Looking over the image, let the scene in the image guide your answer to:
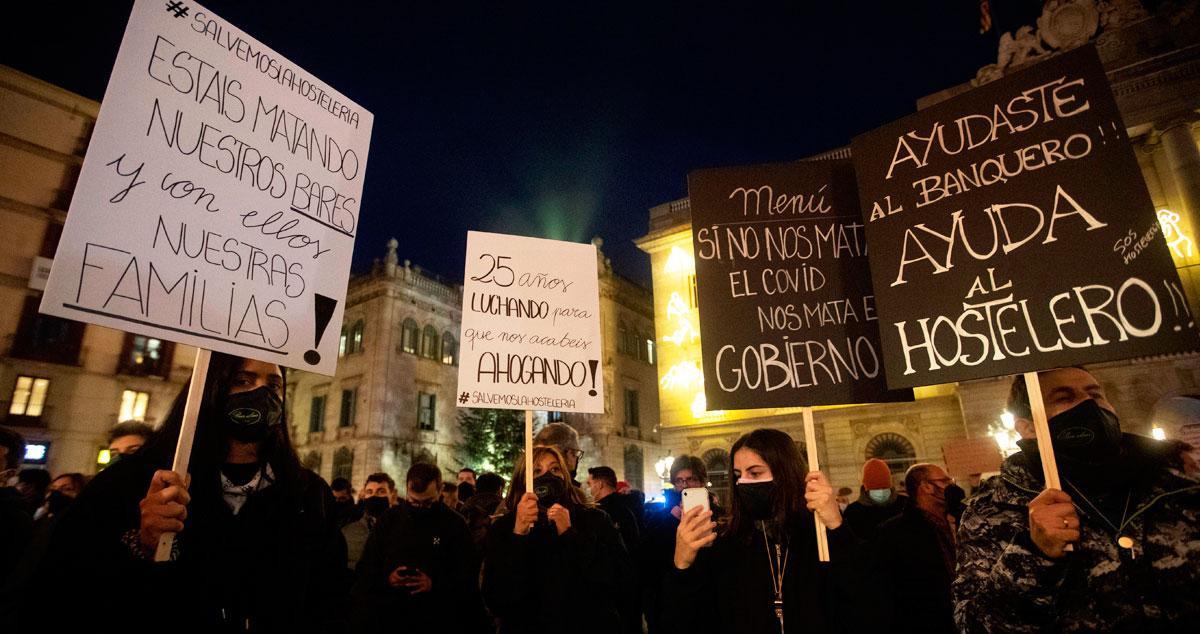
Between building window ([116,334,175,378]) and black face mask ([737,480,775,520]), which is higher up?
building window ([116,334,175,378])

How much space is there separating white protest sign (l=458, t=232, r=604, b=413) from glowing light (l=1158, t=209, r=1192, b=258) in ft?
69.4

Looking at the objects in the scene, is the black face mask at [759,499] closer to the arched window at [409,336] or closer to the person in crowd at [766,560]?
the person in crowd at [766,560]

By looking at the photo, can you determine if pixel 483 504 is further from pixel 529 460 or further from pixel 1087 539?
pixel 1087 539

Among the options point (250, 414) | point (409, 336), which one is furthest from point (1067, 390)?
point (409, 336)

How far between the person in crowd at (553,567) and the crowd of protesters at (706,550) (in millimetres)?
14

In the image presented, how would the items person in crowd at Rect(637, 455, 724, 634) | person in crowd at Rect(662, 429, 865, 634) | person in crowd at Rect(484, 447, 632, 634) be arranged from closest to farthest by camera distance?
person in crowd at Rect(662, 429, 865, 634) → person in crowd at Rect(484, 447, 632, 634) → person in crowd at Rect(637, 455, 724, 634)

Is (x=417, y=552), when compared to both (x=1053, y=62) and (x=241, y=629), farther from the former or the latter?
(x=1053, y=62)

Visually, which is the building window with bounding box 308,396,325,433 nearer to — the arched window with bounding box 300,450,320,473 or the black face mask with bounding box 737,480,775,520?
the arched window with bounding box 300,450,320,473

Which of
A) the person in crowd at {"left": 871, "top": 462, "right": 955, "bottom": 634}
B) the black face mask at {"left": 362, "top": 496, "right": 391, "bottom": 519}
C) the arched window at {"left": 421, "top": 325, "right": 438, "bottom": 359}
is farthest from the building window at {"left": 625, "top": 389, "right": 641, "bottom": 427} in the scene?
the person in crowd at {"left": 871, "top": 462, "right": 955, "bottom": 634}

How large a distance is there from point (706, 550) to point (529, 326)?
85.0 inches

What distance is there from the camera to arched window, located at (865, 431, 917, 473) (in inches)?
882

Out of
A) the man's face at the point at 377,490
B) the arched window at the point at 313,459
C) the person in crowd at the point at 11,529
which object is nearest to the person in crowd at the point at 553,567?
the person in crowd at the point at 11,529

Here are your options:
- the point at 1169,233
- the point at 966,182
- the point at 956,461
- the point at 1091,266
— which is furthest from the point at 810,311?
the point at 1169,233

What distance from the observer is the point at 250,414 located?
2410 mm
